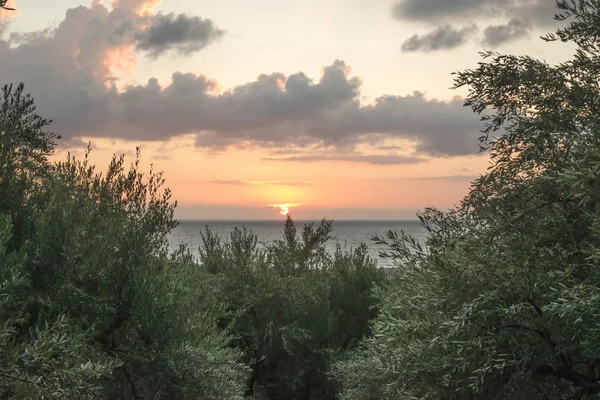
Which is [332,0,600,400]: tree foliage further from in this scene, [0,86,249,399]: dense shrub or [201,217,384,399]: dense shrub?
[201,217,384,399]: dense shrub

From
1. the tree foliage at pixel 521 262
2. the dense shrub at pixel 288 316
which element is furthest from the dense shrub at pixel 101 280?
the dense shrub at pixel 288 316

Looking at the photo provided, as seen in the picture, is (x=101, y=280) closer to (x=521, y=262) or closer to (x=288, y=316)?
(x=521, y=262)

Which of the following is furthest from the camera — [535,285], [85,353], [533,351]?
[85,353]

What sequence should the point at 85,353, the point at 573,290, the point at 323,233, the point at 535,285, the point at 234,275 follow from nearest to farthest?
the point at 573,290 → the point at 535,285 → the point at 85,353 → the point at 234,275 → the point at 323,233

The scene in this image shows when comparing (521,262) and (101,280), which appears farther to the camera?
(101,280)

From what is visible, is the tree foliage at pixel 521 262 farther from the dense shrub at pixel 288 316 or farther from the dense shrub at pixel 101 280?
the dense shrub at pixel 288 316

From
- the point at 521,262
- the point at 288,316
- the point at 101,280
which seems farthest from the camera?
the point at 288,316

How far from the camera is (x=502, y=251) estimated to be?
11.9 meters

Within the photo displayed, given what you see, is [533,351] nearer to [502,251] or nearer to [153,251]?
[502,251]

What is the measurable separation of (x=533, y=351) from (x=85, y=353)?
1005 cm

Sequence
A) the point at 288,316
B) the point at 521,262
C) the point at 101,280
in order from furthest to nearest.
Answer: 1. the point at 288,316
2. the point at 101,280
3. the point at 521,262

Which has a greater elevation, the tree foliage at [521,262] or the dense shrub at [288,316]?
the tree foliage at [521,262]

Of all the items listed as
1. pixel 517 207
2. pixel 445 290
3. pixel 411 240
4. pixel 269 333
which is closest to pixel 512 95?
pixel 517 207

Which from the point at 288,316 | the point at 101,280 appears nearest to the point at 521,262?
the point at 101,280
